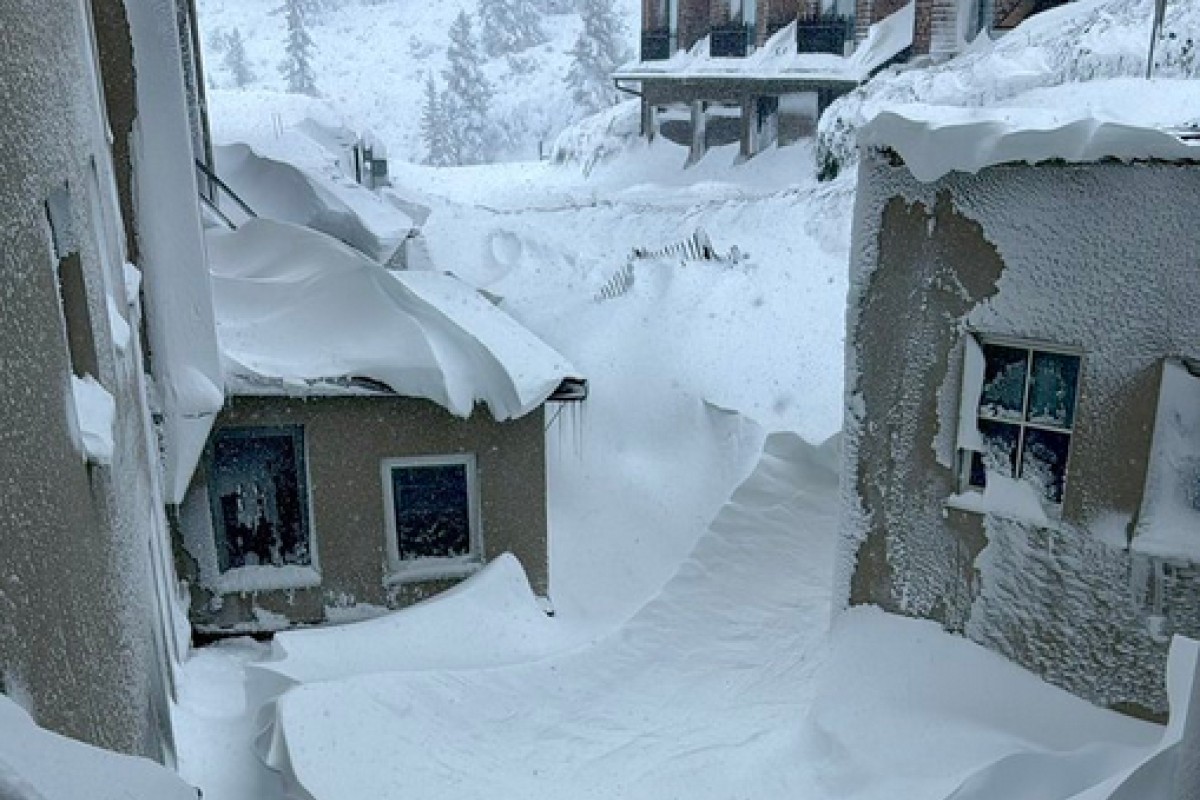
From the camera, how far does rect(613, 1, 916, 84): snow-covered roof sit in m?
21.3

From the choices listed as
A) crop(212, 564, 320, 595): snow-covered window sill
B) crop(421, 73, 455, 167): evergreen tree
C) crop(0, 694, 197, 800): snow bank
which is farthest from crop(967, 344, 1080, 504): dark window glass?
crop(421, 73, 455, 167): evergreen tree

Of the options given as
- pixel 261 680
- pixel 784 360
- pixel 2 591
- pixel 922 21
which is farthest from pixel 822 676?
pixel 922 21

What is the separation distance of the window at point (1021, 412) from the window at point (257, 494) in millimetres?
5192

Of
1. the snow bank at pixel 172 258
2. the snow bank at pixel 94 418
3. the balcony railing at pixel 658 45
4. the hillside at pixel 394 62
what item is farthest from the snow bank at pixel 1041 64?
the hillside at pixel 394 62

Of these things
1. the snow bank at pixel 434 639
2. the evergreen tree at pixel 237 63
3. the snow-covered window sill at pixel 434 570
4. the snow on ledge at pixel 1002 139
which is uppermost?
the evergreen tree at pixel 237 63

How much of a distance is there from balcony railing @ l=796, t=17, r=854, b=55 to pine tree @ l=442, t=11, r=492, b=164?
35.9m

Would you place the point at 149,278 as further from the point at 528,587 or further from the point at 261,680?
the point at 528,587

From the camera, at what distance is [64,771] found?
1638 millimetres

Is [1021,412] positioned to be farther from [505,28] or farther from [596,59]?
[505,28]

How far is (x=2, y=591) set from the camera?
2471 millimetres

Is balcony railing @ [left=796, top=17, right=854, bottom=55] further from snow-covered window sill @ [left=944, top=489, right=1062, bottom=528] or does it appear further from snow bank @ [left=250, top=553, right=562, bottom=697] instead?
snow-covered window sill @ [left=944, top=489, right=1062, bottom=528]

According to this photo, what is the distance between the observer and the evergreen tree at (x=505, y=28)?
72.5 meters

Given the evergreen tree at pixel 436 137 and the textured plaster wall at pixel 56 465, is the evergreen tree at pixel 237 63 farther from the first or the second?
the textured plaster wall at pixel 56 465

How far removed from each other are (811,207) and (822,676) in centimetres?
1256
